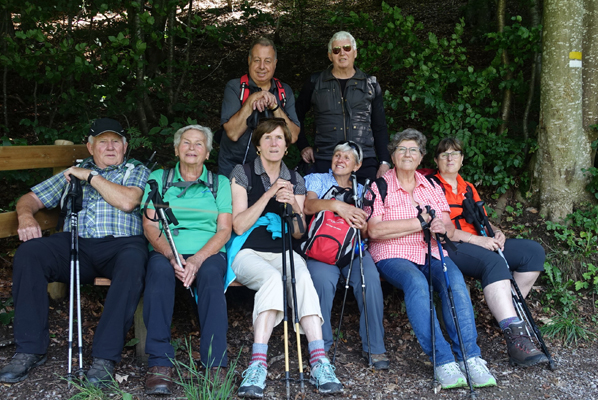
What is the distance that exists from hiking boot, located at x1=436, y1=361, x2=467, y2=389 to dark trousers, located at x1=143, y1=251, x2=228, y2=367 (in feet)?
5.07

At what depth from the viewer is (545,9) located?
547 cm

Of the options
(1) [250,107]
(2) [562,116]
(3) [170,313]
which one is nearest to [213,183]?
(1) [250,107]

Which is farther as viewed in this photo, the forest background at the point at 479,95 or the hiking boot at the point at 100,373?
the forest background at the point at 479,95

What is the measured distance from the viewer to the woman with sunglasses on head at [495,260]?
398 centimetres

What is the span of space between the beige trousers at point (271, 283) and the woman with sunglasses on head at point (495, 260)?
1372 millimetres

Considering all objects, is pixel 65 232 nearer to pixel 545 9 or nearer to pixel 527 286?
pixel 527 286

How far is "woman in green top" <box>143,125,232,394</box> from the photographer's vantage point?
3566 mm

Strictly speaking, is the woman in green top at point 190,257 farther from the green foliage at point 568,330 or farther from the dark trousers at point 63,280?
the green foliage at point 568,330

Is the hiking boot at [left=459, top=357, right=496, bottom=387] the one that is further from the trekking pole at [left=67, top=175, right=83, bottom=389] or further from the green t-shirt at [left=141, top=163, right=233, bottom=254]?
the trekking pole at [left=67, top=175, right=83, bottom=389]

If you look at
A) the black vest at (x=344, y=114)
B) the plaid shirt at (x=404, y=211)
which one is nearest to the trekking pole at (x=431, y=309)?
the plaid shirt at (x=404, y=211)

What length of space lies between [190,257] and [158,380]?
2.98ft

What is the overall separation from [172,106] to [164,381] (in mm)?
4780

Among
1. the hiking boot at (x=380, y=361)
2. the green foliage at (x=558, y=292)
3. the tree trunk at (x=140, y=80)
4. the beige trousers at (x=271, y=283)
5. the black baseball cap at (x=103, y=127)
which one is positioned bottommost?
the hiking boot at (x=380, y=361)

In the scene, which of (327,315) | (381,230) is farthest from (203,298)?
(381,230)
